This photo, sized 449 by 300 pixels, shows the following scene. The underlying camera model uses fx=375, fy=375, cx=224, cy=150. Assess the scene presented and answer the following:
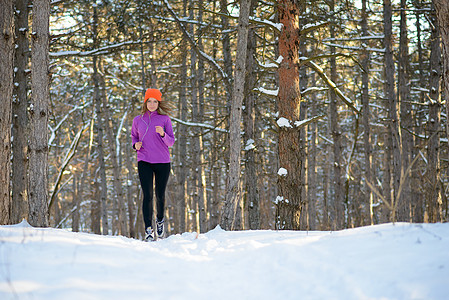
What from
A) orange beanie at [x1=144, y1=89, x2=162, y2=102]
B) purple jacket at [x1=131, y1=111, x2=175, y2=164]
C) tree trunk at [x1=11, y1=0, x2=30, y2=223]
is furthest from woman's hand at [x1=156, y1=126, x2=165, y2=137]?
tree trunk at [x1=11, y1=0, x2=30, y2=223]

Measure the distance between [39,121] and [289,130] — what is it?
3.75m

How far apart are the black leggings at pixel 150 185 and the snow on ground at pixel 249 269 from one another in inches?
79.2

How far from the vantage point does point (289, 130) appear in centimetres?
623

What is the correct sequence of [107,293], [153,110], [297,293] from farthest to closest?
[153,110], [297,293], [107,293]

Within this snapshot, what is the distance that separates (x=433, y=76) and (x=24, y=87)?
10417 millimetres

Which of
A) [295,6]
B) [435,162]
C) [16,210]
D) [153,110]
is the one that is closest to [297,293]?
[153,110]

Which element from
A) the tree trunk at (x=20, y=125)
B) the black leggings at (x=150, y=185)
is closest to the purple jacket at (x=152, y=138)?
the black leggings at (x=150, y=185)

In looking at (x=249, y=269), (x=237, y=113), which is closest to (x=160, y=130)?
(x=237, y=113)

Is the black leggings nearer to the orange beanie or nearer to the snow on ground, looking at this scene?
the orange beanie

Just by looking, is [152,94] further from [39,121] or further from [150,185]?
[39,121]

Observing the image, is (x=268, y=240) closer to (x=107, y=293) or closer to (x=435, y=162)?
(x=107, y=293)

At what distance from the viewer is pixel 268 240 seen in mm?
3693

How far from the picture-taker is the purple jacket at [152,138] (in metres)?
5.29

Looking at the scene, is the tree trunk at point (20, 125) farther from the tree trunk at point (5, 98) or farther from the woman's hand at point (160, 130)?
the woman's hand at point (160, 130)
